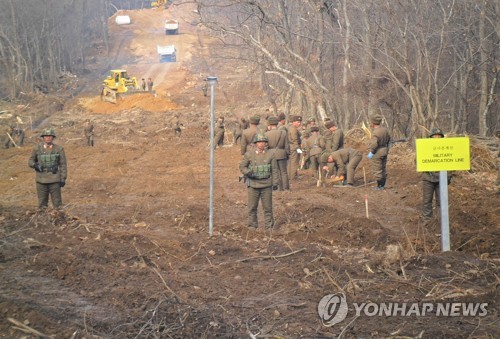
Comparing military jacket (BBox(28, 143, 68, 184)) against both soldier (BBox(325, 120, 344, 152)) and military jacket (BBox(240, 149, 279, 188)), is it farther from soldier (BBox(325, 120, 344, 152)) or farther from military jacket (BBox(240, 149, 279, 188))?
soldier (BBox(325, 120, 344, 152))

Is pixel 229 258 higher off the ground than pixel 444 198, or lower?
lower

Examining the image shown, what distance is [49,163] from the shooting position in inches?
480

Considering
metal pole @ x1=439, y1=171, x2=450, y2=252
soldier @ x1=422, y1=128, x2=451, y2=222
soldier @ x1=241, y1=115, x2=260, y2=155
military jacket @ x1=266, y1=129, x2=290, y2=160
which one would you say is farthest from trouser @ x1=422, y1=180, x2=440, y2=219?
soldier @ x1=241, y1=115, x2=260, y2=155

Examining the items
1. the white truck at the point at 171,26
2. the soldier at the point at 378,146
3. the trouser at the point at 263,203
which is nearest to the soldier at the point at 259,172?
the trouser at the point at 263,203

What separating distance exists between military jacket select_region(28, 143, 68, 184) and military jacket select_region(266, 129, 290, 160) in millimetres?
4843

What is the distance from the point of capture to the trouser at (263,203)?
11.1 m

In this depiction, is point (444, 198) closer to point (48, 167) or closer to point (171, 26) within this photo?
point (48, 167)

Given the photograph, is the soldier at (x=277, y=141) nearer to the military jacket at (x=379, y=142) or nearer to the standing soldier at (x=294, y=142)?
the military jacket at (x=379, y=142)

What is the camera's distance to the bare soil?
6258 mm

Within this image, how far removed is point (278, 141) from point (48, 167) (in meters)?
5.33

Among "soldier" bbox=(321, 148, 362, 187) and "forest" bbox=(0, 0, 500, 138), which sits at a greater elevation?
"forest" bbox=(0, 0, 500, 138)

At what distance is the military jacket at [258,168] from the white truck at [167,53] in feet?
182

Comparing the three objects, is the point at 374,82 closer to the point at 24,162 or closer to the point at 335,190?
the point at 335,190

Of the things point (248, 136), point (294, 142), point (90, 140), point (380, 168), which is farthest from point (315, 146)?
point (90, 140)
